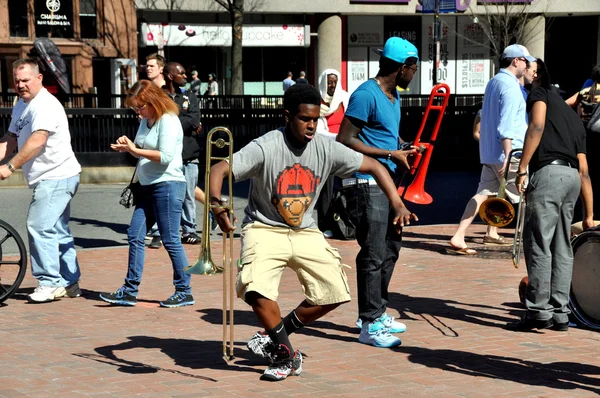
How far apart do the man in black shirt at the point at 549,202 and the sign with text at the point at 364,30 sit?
99.8 feet

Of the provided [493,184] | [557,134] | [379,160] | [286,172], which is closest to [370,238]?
[379,160]

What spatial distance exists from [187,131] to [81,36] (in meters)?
21.0

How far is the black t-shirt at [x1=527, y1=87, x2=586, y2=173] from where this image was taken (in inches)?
274

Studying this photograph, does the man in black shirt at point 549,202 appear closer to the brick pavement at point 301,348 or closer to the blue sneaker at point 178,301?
the brick pavement at point 301,348

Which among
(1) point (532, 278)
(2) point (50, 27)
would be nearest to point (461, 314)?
(1) point (532, 278)

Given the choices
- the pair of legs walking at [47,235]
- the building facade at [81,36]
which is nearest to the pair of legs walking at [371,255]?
the pair of legs walking at [47,235]

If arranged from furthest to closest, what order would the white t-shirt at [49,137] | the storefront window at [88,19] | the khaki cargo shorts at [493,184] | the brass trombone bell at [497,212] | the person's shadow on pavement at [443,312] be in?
the storefront window at [88,19], the khaki cargo shorts at [493,184], the brass trombone bell at [497,212], the white t-shirt at [49,137], the person's shadow on pavement at [443,312]

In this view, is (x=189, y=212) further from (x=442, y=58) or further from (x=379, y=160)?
(x=442, y=58)

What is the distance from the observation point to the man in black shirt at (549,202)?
6.93 metres

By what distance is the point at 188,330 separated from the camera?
708 centimetres

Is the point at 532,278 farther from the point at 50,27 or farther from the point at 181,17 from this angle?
the point at 181,17

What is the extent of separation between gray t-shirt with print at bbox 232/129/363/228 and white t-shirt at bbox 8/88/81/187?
9.00 feet

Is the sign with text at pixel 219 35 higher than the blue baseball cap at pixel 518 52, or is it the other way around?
the sign with text at pixel 219 35

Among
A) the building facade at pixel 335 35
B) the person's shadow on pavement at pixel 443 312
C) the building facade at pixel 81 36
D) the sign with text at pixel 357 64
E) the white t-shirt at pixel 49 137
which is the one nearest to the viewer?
the person's shadow on pavement at pixel 443 312
